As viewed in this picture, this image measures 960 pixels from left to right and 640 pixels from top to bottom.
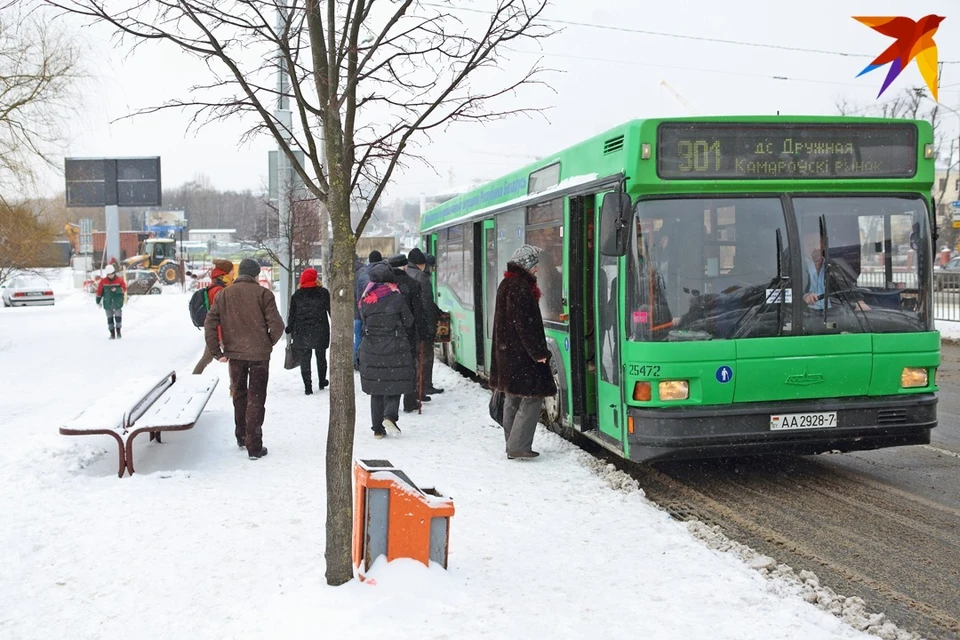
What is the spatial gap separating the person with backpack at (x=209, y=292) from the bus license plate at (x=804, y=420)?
7.00 m

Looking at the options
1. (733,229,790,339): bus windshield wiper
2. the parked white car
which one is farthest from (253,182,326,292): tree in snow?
the parked white car

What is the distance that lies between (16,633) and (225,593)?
0.98m

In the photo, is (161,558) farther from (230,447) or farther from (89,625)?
(230,447)

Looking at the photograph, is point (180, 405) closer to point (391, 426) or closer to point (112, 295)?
point (391, 426)

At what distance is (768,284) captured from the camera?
23.1ft

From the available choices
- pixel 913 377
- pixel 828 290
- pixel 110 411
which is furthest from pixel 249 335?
pixel 913 377

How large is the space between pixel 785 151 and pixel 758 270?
99cm

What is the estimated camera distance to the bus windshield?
7012 mm

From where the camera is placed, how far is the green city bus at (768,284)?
→ 6.96 meters

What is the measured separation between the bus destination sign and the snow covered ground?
254 cm

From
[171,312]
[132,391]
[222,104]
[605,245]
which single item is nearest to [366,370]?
[132,391]

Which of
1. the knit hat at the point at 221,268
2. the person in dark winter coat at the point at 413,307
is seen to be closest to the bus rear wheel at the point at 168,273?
the knit hat at the point at 221,268

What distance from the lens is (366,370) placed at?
9.42 meters

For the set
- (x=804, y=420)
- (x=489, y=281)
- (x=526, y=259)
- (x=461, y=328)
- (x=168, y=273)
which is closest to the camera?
(x=804, y=420)
